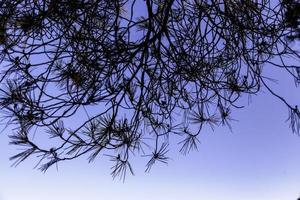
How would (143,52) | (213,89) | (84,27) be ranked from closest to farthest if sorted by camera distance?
(84,27) < (143,52) < (213,89)

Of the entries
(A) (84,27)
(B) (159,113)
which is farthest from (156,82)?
(A) (84,27)

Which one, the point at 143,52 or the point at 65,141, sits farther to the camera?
the point at 143,52

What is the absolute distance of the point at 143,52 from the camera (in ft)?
9.69

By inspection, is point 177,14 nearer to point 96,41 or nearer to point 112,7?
point 112,7

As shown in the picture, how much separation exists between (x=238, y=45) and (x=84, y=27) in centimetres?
109

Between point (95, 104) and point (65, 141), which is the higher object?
→ point (95, 104)

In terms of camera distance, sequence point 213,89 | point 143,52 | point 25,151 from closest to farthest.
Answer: point 25,151, point 143,52, point 213,89

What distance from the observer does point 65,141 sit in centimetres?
253

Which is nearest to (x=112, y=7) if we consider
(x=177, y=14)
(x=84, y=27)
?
(x=84, y=27)

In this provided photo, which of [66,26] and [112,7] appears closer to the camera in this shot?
[66,26]

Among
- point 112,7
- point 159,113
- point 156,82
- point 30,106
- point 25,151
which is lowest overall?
point 25,151

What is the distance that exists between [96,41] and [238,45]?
1087 mm

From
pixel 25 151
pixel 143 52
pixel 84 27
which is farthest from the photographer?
pixel 143 52

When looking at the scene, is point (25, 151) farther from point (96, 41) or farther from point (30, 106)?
point (96, 41)
